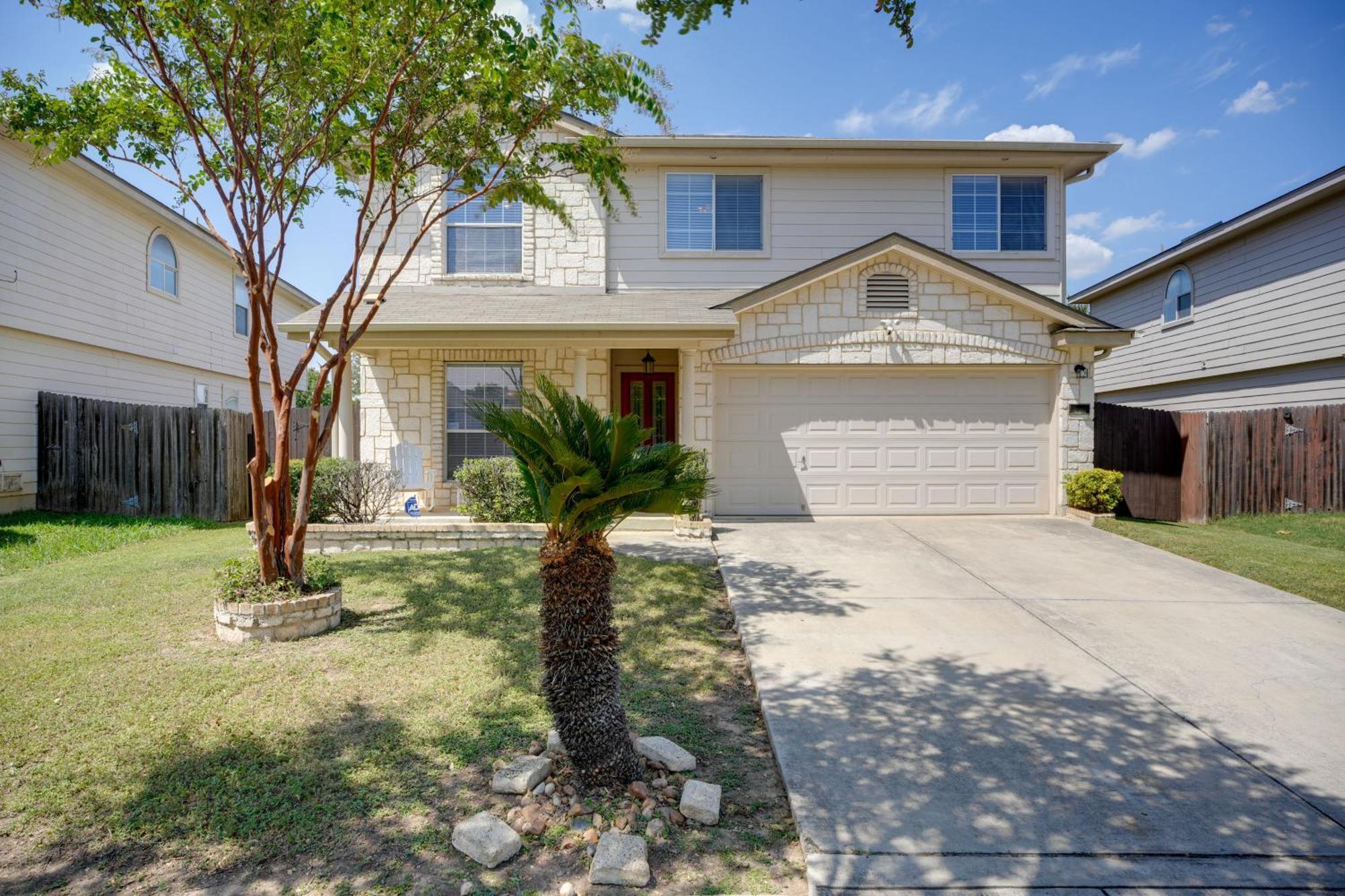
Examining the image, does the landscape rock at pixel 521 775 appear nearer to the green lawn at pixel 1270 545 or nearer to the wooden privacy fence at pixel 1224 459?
the green lawn at pixel 1270 545

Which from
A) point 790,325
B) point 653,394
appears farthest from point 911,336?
point 653,394

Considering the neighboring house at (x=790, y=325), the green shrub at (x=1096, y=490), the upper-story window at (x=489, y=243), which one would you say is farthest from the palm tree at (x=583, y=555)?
the green shrub at (x=1096, y=490)

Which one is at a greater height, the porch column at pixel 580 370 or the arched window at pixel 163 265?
the arched window at pixel 163 265

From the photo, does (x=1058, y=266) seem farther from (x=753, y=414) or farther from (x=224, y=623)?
(x=224, y=623)

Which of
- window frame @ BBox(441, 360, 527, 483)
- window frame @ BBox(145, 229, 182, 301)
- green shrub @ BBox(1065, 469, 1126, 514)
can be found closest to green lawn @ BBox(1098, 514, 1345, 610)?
green shrub @ BBox(1065, 469, 1126, 514)

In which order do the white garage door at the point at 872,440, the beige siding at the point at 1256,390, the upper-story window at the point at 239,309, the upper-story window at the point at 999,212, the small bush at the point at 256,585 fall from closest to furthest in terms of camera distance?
the small bush at the point at 256,585
the white garage door at the point at 872,440
the beige siding at the point at 1256,390
the upper-story window at the point at 999,212
the upper-story window at the point at 239,309

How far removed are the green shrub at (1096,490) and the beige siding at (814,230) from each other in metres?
3.57

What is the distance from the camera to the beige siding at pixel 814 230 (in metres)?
11.6

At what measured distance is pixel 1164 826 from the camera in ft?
9.09

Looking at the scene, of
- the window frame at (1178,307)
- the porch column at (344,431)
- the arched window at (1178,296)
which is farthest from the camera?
the arched window at (1178,296)

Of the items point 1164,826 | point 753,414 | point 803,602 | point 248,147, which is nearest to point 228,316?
point 248,147

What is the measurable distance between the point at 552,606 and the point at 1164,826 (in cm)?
286

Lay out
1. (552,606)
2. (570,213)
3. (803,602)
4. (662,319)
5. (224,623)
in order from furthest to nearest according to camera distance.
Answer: (570,213)
(662,319)
(803,602)
(224,623)
(552,606)

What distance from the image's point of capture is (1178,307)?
1508 centimetres
